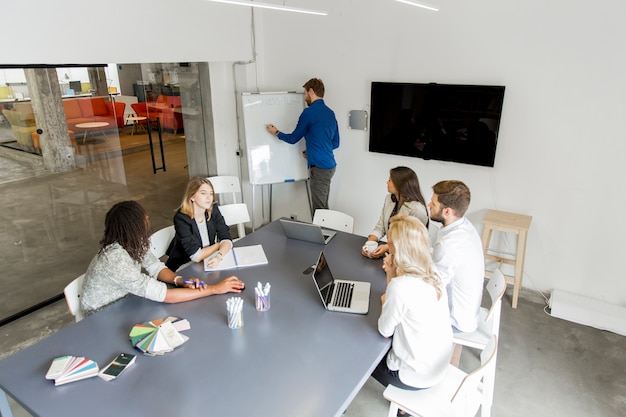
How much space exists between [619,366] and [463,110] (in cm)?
247

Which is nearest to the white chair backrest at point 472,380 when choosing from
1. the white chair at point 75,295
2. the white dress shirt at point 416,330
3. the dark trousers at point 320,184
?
the white dress shirt at point 416,330

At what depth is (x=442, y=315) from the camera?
2.09 metres

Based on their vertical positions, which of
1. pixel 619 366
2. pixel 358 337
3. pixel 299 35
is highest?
pixel 299 35

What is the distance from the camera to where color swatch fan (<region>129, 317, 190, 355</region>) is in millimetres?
2041

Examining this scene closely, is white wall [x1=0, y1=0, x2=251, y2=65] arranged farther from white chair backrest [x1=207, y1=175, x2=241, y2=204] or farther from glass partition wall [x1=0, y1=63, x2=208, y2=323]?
white chair backrest [x1=207, y1=175, x2=241, y2=204]

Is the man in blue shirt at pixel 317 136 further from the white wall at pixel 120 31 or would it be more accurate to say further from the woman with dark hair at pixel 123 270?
the woman with dark hair at pixel 123 270

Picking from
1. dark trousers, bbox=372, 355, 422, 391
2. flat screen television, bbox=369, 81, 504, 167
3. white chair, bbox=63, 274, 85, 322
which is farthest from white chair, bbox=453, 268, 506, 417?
white chair, bbox=63, 274, 85, 322

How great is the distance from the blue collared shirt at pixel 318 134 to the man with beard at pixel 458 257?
7.13 ft

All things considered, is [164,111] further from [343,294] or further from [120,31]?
[343,294]

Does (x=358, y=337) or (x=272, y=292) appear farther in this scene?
(x=272, y=292)

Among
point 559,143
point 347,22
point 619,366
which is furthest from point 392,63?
point 619,366

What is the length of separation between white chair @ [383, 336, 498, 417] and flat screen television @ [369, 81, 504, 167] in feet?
8.09

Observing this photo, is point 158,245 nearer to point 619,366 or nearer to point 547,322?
point 547,322

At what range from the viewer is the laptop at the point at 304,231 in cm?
317
